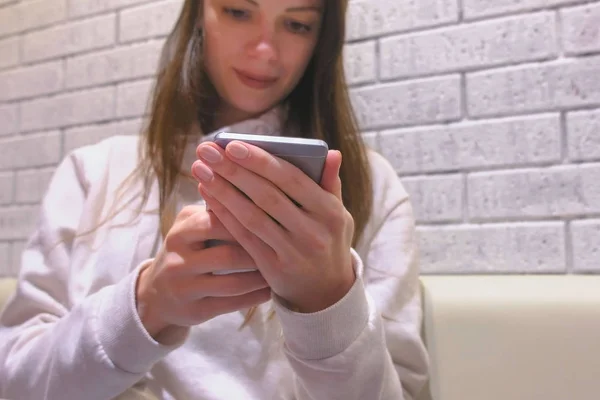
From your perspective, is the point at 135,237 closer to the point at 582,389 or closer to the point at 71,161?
the point at 71,161

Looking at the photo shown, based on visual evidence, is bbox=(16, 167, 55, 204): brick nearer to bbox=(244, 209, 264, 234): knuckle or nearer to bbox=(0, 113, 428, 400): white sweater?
bbox=(0, 113, 428, 400): white sweater

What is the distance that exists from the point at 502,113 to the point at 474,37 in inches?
4.7

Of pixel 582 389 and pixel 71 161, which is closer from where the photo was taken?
pixel 582 389

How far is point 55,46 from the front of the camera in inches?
51.4

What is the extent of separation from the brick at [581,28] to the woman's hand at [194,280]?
57cm

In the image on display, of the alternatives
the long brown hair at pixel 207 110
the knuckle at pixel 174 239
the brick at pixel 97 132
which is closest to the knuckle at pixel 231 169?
the knuckle at pixel 174 239

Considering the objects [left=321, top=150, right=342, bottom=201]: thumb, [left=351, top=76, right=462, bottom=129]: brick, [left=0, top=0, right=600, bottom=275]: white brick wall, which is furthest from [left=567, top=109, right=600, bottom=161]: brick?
[left=321, top=150, right=342, bottom=201]: thumb

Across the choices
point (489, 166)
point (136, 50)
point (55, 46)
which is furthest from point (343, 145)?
point (55, 46)

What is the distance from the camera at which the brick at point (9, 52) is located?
136 centimetres

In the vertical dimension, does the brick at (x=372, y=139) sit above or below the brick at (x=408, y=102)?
below

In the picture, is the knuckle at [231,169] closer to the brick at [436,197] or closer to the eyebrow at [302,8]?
the eyebrow at [302,8]

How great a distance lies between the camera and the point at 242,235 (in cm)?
47

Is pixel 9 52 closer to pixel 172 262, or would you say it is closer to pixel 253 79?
pixel 253 79

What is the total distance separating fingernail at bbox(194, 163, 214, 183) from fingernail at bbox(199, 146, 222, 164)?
16 mm
